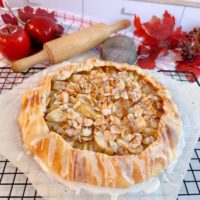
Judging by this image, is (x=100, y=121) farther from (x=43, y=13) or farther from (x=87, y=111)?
(x=43, y=13)

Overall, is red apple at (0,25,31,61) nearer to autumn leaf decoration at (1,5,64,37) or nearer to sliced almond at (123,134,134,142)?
autumn leaf decoration at (1,5,64,37)

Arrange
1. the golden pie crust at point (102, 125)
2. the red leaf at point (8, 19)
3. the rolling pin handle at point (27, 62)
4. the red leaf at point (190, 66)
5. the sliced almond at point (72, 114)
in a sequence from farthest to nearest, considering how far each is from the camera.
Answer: the red leaf at point (8, 19), the red leaf at point (190, 66), the rolling pin handle at point (27, 62), the sliced almond at point (72, 114), the golden pie crust at point (102, 125)

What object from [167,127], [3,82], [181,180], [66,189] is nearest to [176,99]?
[167,127]

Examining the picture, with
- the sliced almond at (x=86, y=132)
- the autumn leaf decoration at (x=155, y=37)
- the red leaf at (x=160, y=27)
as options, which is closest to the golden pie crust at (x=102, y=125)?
the sliced almond at (x=86, y=132)

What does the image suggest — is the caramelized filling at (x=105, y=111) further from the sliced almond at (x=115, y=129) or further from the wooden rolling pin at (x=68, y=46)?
the wooden rolling pin at (x=68, y=46)

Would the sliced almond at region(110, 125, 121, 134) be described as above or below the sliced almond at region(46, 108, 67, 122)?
below

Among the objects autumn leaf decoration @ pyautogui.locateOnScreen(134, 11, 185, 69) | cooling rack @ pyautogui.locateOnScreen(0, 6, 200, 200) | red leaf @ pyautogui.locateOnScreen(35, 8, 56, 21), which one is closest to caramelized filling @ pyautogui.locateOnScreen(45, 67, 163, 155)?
cooling rack @ pyautogui.locateOnScreen(0, 6, 200, 200)
